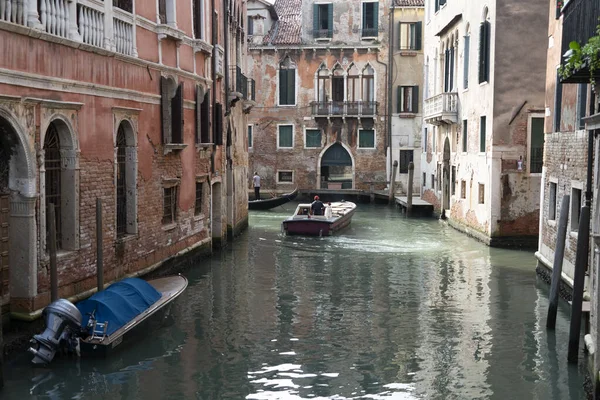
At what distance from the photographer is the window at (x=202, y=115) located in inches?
566

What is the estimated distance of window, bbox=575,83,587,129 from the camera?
34.7ft

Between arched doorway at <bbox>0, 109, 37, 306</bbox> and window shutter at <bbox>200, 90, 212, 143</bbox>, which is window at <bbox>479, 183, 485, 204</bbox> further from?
arched doorway at <bbox>0, 109, 37, 306</bbox>

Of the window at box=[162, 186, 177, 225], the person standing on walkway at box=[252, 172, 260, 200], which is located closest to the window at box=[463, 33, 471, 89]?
the window at box=[162, 186, 177, 225]

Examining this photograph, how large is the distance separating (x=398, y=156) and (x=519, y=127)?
558 inches

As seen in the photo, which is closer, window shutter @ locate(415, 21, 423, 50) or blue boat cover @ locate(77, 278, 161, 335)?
blue boat cover @ locate(77, 278, 161, 335)

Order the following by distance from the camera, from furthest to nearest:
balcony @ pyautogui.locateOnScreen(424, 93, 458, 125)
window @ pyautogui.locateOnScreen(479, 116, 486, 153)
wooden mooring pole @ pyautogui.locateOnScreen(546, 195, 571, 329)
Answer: balcony @ pyautogui.locateOnScreen(424, 93, 458, 125) → window @ pyautogui.locateOnScreen(479, 116, 486, 153) → wooden mooring pole @ pyautogui.locateOnScreen(546, 195, 571, 329)

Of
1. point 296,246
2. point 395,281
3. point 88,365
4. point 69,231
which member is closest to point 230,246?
point 296,246

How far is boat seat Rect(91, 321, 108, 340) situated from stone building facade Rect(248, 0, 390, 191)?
23.9m

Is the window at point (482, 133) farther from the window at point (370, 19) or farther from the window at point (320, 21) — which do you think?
the window at point (320, 21)

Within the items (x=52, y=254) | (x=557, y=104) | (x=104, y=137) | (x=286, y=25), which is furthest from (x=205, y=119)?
(x=286, y=25)

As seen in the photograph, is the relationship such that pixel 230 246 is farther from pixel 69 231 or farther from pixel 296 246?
pixel 69 231

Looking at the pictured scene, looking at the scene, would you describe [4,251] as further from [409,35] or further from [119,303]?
[409,35]

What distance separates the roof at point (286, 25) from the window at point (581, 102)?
70.3 feet

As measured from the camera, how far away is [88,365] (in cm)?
778
